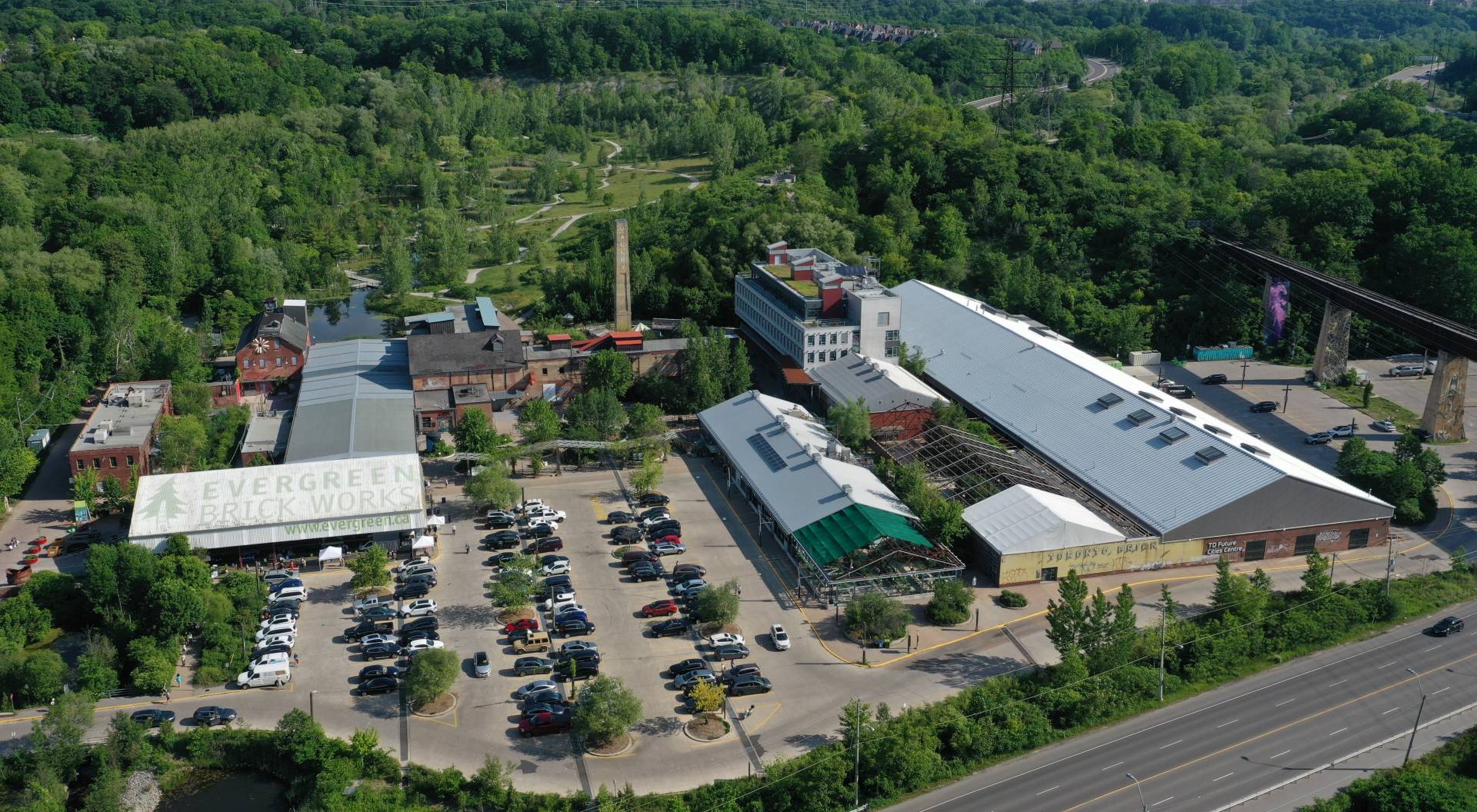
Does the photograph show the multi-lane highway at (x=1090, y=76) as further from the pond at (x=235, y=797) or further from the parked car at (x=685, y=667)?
the pond at (x=235, y=797)

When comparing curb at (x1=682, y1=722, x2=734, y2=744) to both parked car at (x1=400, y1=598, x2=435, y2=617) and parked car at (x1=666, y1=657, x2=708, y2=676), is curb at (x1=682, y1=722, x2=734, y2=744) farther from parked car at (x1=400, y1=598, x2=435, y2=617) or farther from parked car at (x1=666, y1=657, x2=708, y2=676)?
parked car at (x1=400, y1=598, x2=435, y2=617)

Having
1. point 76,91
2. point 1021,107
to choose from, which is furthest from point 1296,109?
point 76,91

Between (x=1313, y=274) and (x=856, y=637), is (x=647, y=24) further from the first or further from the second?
(x=856, y=637)

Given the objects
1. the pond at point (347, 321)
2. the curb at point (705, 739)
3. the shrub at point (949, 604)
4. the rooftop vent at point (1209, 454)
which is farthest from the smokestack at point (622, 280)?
the curb at point (705, 739)

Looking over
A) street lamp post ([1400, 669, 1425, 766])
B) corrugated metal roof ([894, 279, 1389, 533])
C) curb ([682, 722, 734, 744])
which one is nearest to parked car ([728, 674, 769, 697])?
curb ([682, 722, 734, 744])

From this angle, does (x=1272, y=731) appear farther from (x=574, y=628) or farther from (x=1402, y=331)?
(x=1402, y=331)

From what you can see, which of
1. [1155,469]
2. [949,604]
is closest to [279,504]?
[949,604]
